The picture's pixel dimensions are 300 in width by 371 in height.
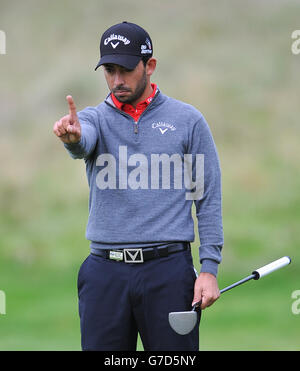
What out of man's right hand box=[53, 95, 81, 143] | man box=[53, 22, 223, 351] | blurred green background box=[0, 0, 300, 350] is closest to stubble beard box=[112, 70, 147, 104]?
man box=[53, 22, 223, 351]

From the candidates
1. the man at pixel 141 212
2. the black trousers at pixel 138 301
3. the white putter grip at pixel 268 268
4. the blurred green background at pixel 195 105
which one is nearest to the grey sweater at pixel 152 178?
the man at pixel 141 212

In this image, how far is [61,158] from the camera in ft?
50.6

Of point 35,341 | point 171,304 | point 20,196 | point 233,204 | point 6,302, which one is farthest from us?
point 20,196

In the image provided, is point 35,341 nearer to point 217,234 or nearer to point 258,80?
point 258,80

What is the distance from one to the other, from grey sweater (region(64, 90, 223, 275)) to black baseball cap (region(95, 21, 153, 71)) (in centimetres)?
24

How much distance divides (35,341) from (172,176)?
24.7ft

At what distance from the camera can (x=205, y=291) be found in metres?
4.24

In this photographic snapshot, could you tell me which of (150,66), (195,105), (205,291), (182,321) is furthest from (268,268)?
(195,105)

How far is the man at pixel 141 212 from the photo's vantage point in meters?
4.25

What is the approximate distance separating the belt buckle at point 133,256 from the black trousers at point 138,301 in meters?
0.03

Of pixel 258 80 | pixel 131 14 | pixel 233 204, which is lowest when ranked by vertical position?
pixel 233 204

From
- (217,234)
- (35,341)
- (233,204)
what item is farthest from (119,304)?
(233,204)

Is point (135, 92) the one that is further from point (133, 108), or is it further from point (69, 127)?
point (69, 127)

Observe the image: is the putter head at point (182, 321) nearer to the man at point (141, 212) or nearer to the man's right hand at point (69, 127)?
the man at point (141, 212)
